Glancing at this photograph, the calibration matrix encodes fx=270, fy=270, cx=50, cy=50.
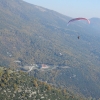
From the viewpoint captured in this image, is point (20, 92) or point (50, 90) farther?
point (50, 90)

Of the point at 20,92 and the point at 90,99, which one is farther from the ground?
the point at 20,92

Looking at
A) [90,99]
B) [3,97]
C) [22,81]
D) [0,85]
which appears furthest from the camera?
[90,99]

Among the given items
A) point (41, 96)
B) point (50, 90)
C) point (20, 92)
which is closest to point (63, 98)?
point (50, 90)

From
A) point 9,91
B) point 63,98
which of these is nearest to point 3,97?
point 9,91

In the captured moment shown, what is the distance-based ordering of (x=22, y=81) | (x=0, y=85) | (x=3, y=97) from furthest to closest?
(x=22, y=81)
(x=0, y=85)
(x=3, y=97)

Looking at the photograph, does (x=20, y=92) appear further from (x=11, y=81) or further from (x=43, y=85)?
(x=43, y=85)

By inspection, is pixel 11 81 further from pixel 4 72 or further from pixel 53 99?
pixel 53 99
